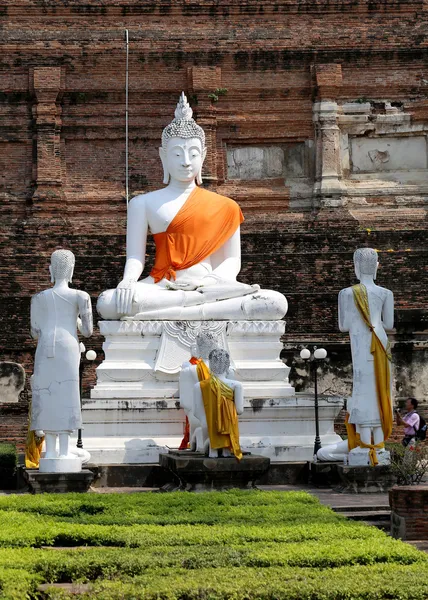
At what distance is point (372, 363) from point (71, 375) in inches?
112

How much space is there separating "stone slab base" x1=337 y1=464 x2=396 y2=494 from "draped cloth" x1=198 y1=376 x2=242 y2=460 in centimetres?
108

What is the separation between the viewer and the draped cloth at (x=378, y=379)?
1163cm

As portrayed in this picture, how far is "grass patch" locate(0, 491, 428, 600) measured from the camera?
20.0 feet

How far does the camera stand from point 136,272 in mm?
15289

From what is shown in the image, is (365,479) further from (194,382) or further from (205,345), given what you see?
(205,345)

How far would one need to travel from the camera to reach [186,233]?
51.1ft

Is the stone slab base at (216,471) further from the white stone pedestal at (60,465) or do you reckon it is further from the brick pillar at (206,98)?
the brick pillar at (206,98)

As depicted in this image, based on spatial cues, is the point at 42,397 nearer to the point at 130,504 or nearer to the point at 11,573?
the point at 130,504

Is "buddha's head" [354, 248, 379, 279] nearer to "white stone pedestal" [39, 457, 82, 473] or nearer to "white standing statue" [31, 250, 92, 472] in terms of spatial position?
"white standing statue" [31, 250, 92, 472]

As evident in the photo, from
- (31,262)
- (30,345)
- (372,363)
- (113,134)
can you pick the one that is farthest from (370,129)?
(372,363)

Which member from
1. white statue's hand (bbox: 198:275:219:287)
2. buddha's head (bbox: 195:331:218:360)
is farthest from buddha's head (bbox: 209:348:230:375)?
white statue's hand (bbox: 198:275:219:287)

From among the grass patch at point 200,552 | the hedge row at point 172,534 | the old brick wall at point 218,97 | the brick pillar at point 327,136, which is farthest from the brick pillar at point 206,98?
the hedge row at point 172,534

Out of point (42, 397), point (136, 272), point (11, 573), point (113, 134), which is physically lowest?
point (11, 573)

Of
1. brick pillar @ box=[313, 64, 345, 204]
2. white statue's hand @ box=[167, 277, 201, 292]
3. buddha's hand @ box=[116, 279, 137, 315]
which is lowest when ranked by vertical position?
buddha's hand @ box=[116, 279, 137, 315]
